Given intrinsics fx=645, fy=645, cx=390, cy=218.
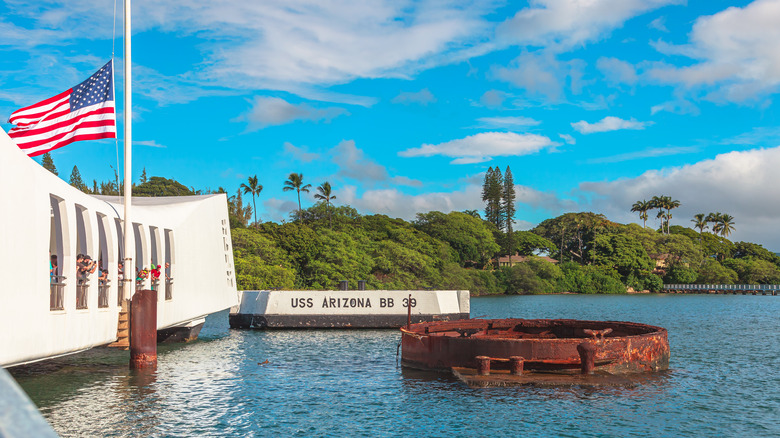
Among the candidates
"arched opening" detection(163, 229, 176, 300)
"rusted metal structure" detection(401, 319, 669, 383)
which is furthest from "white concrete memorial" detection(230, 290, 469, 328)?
"rusted metal structure" detection(401, 319, 669, 383)

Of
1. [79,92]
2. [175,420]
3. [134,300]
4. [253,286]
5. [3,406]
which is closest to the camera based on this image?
[3,406]

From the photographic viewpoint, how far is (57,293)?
17469 millimetres

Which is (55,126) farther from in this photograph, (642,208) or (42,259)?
(642,208)

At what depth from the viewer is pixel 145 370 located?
22.1m

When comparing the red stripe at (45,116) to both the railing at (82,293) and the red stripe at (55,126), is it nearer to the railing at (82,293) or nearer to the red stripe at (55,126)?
the red stripe at (55,126)

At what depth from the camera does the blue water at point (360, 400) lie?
16.2 metres

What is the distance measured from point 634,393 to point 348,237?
2867 inches

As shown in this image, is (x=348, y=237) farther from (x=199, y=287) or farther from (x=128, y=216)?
→ (x=128, y=216)

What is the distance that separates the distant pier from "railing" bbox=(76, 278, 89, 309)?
135539 mm

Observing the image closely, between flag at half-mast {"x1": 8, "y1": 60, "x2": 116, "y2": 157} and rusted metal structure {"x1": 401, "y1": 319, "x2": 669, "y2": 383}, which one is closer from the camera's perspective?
flag at half-mast {"x1": 8, "y1": 60, "x2": 116, "y2": 157}

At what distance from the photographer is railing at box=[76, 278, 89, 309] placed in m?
18.9

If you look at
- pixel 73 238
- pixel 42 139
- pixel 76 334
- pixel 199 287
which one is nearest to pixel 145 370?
pixel 76 334

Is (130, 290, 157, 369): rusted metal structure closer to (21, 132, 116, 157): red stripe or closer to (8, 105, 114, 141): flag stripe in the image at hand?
(21, 132, 116, 157): red stripe

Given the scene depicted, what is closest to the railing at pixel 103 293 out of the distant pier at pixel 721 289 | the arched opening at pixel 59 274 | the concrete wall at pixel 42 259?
the concrete wall at pixel 42 259
